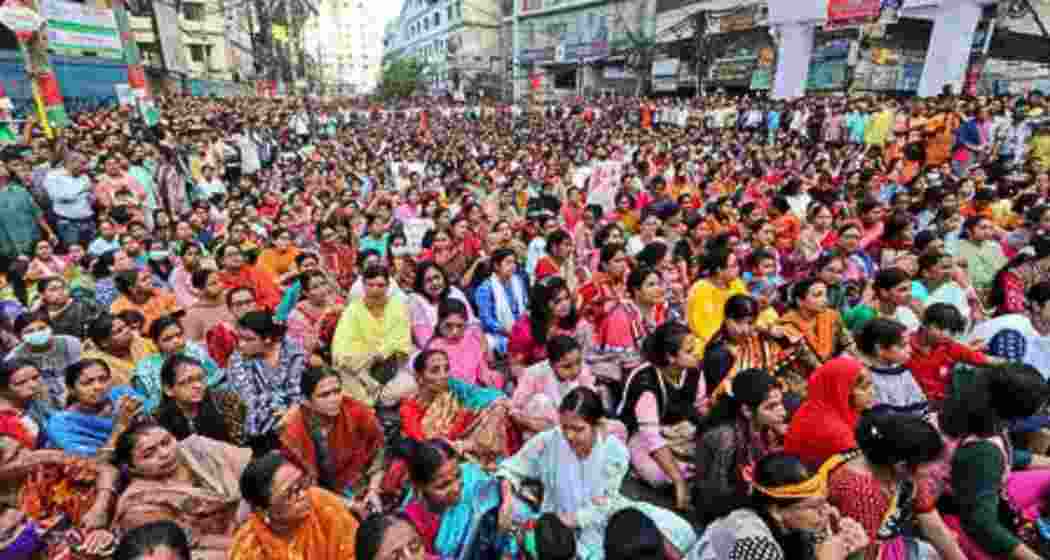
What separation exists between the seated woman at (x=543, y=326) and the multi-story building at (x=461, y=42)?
164ft

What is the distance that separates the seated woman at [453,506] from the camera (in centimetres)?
219

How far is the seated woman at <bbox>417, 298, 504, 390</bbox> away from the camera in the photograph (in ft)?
11.6

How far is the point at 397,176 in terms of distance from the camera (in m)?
10.5

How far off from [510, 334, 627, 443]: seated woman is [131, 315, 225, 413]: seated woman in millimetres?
1697

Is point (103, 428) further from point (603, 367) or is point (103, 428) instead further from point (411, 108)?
point (411, 108)

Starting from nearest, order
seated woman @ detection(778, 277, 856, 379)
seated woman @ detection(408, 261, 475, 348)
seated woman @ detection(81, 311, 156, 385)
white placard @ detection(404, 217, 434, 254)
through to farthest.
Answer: seated woman @ detection(81, 311, 156, 385) → seated woman @ detection(778, 277, 856, 379) → seated woman @ detection(408, 261, 475, 348) → white placard @ detection(404, 217, 434, 254)

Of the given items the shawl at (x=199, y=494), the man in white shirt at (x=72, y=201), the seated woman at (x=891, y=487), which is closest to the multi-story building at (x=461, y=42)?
the man in white shirt at (x=72, y=201)

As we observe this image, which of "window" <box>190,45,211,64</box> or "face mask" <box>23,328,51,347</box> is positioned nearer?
"face mask" <box>23,328,51,347</box>

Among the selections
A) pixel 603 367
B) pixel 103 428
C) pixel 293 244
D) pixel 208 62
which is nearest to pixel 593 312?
pixel 603 367

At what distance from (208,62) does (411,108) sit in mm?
21707

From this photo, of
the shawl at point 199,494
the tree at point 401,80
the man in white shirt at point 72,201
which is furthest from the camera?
the tree at point 401,80

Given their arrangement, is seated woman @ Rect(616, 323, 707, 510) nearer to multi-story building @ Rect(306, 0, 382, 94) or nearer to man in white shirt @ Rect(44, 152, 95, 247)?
man in white shirt @ Rect(44, 152, 95, 247)

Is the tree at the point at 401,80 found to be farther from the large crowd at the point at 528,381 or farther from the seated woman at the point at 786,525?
the seated woman at the point at 786,525

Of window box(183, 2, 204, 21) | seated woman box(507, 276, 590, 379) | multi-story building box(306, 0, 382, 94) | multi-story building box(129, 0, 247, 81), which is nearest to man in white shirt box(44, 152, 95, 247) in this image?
seated woman box(507, 276, 590, 379)
